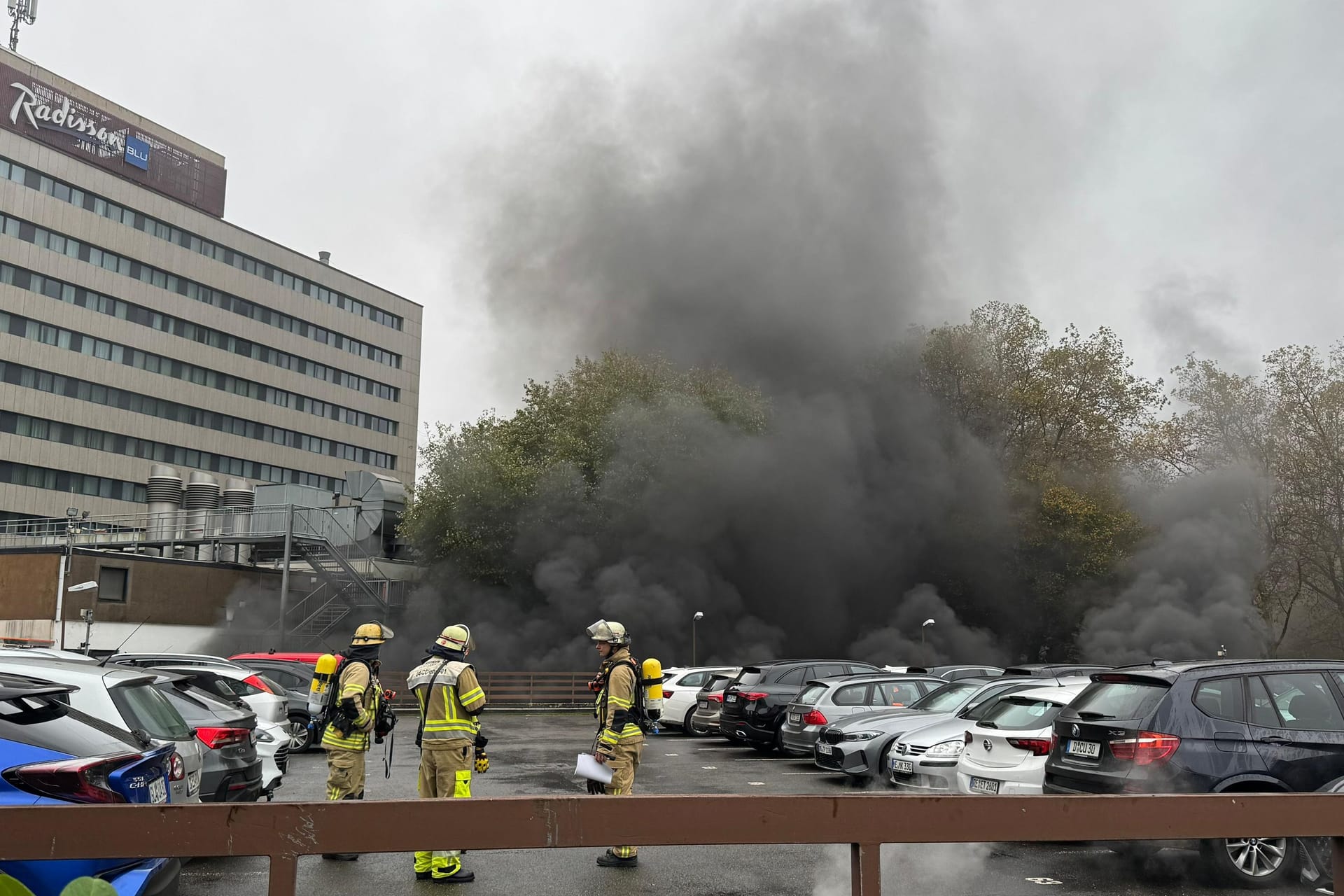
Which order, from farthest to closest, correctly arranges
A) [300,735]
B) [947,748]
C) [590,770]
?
1. [300,735]
2. [947,748]
3. [590,770]

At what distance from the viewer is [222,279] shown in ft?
182

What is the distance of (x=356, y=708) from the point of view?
8.16 m

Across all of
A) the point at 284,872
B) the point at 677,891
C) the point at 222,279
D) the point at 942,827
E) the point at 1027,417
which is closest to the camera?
the point at 284,872

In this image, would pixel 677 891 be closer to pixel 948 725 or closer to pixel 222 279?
pixel 948 725

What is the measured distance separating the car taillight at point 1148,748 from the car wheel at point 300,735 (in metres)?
13.1

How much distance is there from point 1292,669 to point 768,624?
124 feet

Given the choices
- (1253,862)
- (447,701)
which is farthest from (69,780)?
(1253,862)

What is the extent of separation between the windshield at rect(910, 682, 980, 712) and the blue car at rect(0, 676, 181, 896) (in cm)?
1037

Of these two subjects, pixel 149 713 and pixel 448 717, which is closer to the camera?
pixel 149 713

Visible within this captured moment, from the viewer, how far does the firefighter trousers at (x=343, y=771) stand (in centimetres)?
820

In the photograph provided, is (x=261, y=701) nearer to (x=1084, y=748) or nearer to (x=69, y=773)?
(x=69, y=773)

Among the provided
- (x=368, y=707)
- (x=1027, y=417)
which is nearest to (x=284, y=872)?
(x=368, y=707)

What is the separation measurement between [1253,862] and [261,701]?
11.3m

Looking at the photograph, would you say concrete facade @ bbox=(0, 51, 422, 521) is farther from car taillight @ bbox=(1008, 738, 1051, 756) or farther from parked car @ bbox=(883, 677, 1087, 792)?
car taillight @ bbox=(1008, 738, 1051, 756)
